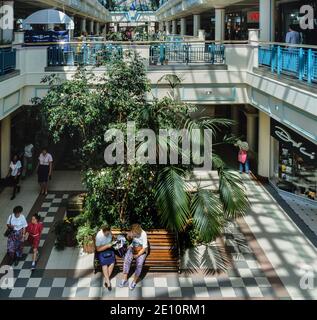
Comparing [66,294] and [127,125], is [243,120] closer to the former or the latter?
[127,125]

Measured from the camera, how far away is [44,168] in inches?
548

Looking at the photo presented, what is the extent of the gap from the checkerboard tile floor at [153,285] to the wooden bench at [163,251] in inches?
5.8

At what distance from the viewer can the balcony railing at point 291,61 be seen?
30.4ft

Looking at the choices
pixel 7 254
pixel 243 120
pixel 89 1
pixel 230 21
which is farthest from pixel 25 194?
pixel 89 1

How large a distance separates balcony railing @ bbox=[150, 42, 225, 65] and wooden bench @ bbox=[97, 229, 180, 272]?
684cm

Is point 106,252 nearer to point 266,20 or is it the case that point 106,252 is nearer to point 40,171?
point 40,171

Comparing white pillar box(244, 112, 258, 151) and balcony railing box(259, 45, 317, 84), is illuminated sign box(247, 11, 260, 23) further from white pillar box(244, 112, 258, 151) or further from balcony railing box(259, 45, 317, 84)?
balcony railing box(259, 45, 317, 84)

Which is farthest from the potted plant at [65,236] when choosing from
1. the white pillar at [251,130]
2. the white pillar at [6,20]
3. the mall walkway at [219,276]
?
the white pillar at [251,130]

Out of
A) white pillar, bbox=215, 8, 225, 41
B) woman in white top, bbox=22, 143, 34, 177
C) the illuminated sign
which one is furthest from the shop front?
the illuminated sign

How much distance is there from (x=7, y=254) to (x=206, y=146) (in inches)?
172

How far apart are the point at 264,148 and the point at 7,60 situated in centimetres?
783

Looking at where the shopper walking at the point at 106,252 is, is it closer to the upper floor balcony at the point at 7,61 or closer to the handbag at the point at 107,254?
the handbag at the point at 107,254

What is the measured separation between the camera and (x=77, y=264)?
374 inches

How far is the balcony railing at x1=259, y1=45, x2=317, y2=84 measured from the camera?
9273 millimetres
